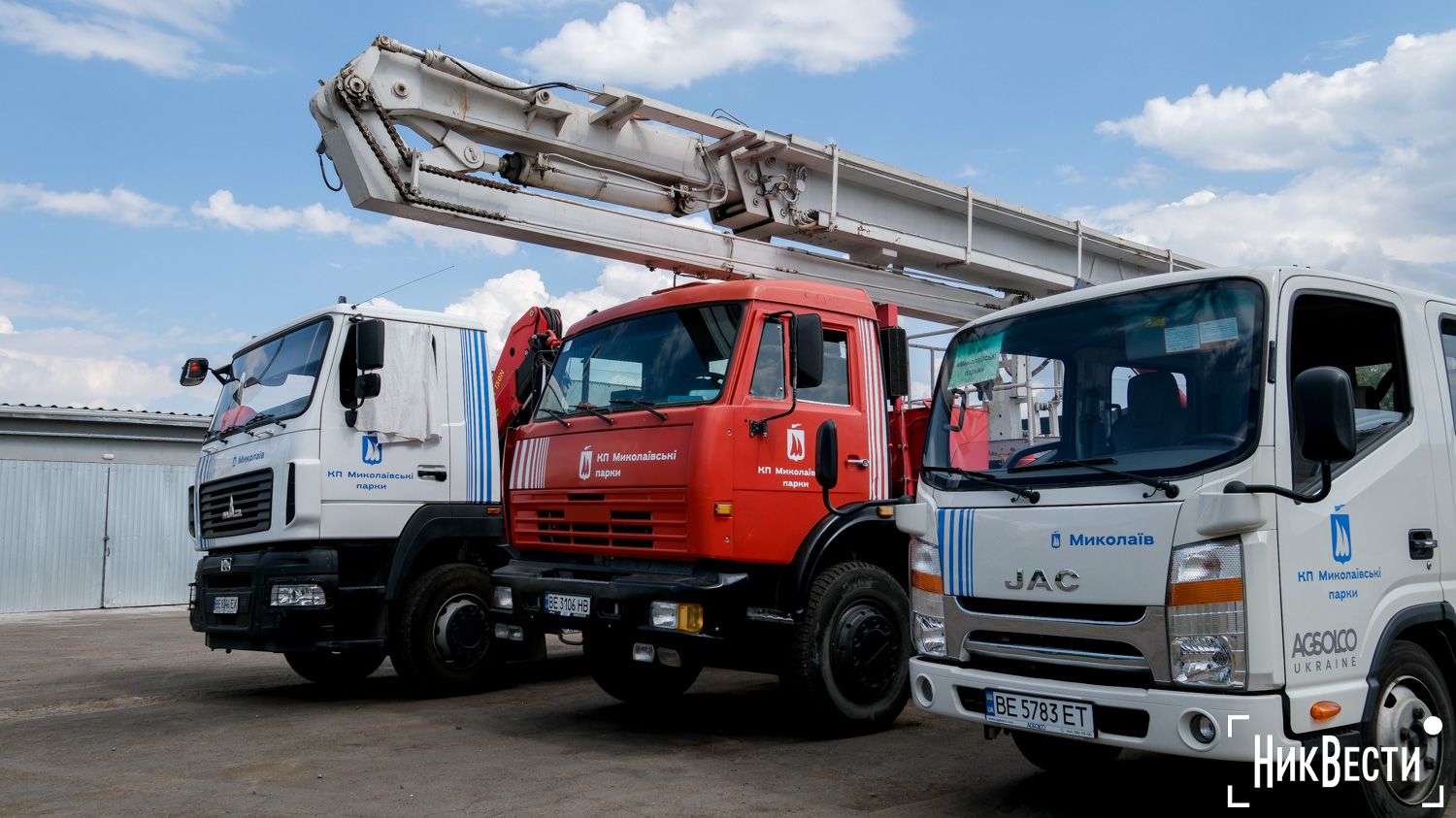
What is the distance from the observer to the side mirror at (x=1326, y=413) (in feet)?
12.7

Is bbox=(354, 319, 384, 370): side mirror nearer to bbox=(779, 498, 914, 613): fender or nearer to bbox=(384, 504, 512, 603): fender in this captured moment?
bbox=(384, 504, 512, 603): fender

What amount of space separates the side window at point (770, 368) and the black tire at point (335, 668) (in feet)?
14.4

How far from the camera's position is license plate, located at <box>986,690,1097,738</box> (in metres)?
4.25

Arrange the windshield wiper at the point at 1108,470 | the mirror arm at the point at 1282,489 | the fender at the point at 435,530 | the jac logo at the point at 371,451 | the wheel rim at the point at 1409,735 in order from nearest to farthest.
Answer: the mirror arm at the point at 1282,489, the windshield wiper at the point at 1108,470, the wheel rim at the point at 1409,735, the fender at the point at 435,530, the jac logo at the point at 371,451

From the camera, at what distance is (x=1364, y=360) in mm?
4840

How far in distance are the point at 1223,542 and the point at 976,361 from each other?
1.67m

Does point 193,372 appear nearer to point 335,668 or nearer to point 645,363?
point 335,668

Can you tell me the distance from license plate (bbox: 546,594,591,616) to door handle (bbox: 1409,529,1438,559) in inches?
160

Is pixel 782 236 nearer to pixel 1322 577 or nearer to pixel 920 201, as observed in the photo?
pixel 920 201

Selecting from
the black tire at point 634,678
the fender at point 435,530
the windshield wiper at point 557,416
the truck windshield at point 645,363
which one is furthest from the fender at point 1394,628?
the fender at point 435,530

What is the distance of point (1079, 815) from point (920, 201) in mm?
6378

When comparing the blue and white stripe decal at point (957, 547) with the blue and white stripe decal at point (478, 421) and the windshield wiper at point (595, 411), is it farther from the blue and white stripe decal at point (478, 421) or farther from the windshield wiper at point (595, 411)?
the blue and white stripe decal at point (478, 421)

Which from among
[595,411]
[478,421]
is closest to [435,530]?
[478,421]

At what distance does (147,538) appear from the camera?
19.9m
